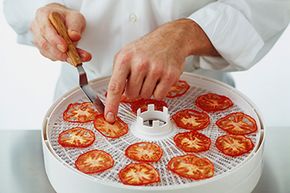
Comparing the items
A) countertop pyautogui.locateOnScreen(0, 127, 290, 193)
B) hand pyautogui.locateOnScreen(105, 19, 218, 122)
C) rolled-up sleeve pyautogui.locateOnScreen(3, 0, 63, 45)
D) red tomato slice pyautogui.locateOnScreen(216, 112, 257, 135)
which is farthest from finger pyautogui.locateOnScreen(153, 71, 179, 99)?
rolled-up sleeve pyautogui.locateOnScreen(3, 0, 63, 45)

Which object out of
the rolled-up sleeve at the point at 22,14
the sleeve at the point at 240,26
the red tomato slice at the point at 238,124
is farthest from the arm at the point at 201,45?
the rolled-up sleeve at the point at 22,14

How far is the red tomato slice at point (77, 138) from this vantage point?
0.90 metres

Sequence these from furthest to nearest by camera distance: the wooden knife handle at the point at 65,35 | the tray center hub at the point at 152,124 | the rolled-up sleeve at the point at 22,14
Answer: the rolled-up sleeve at the point at 22,14 → the wooden knife handle at the point at 65,35 → the tray center hub at the point at 152,124

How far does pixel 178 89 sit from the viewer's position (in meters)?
1.05

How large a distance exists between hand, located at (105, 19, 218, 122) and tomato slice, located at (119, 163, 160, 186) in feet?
0.39

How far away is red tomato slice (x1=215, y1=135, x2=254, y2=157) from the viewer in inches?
34.6

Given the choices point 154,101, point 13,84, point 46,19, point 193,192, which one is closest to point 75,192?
point 193,192

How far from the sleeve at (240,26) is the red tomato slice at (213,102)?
122 mm

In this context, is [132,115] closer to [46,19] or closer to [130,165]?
[130,165]

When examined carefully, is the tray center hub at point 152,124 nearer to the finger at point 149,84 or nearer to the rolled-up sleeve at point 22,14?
the finger at point 149,84

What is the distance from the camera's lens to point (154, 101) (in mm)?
1021

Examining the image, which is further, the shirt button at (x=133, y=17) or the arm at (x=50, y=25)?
the shirt button at (x=133, y=17)

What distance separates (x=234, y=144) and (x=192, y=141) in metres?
0.06

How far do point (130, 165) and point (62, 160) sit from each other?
10cm
